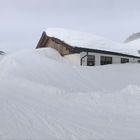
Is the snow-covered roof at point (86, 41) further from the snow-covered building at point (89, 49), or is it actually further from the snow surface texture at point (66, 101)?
the snow surface texture at point (66, 101)

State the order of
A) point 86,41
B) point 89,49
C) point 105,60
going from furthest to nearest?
point 86,41, point 105,60, point 89,49

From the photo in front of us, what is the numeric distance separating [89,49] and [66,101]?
11.5 meters

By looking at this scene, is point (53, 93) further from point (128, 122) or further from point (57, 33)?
point (57, 33)

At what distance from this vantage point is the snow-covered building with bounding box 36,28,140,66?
2709cm

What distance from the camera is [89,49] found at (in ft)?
87.5

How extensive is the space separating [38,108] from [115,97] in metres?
4.98

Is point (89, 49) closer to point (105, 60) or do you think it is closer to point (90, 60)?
point (90, 60)

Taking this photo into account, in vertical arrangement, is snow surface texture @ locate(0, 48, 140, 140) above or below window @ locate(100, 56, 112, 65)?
below

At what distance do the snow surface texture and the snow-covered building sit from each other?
2441 mm

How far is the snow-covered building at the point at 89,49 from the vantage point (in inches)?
1067

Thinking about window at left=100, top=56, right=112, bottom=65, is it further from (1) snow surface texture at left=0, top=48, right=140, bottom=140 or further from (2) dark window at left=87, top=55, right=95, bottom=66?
(1) snow surface texture at left=0, top=48, right=140, bottom=140

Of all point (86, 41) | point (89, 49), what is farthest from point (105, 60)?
point (89, 49)

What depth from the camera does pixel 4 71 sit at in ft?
72.7

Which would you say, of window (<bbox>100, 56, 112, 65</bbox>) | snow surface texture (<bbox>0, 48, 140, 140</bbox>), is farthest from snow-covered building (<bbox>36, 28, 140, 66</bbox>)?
snow surface texture (<bbox>0, 48, 140, 140</bbox>)
